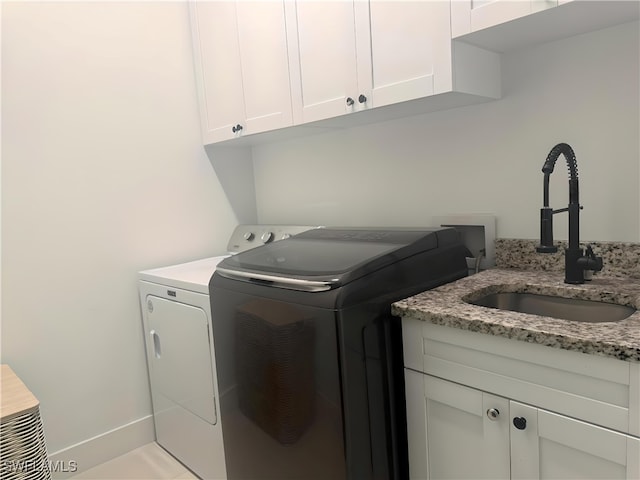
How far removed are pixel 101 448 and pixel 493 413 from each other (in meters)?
1.96

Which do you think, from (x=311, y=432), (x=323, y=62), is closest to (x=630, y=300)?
(x=311, y=432)

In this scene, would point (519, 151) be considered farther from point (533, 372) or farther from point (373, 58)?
point (533, 372)

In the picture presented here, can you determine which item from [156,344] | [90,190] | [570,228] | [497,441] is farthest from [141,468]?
[570,228]

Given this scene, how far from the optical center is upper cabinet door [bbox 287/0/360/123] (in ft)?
5.81

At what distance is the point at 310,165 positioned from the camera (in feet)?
8.34

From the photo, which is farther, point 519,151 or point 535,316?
point 519,151

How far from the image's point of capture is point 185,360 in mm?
2143

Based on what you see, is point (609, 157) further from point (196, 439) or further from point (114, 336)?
point (114, 336)

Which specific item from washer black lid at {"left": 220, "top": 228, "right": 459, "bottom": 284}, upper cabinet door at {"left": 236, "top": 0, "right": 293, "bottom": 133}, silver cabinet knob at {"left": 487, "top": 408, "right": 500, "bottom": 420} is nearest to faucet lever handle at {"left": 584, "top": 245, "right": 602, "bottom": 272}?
washer black lid at {"left": 220, "top": 228, "right": 459, "bottom": 284}

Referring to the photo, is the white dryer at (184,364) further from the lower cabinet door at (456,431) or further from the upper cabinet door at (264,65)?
the lower cabinet door at (456,431)

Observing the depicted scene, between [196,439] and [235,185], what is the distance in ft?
4.53

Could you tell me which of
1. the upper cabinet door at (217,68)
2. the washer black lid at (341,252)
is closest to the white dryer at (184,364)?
the washer black lid at (341,252)

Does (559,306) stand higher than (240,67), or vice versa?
(240,67)

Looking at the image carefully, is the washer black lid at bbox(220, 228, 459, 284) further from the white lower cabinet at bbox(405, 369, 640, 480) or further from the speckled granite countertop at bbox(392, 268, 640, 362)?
the white lower cabinet at bbox(405, 369, 640, 480)
